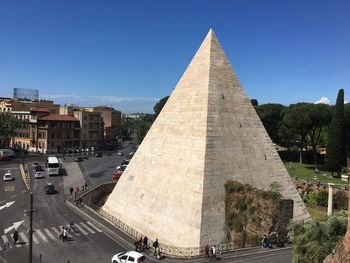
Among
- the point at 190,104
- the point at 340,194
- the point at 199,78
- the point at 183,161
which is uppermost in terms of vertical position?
the point at 199,78

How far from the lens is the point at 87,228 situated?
31250 mm

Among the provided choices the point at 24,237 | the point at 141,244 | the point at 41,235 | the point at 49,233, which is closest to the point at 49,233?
the point at 49,233

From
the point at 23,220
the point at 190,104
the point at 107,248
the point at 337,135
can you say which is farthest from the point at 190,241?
the point at 337,135

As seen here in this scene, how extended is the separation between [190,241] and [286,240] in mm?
7462

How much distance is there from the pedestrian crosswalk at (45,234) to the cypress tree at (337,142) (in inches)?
1566

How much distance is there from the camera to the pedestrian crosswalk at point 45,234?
27.3m

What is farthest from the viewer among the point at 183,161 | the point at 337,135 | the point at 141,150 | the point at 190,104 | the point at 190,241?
the point at 337,135

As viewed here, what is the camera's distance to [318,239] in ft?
58.7

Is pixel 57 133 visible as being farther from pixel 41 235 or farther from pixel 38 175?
pixel 41 235

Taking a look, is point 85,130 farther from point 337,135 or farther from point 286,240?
point 286,240

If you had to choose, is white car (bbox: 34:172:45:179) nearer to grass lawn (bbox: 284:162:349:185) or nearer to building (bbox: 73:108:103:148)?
grass lawn (bbox: 284:162:349:185)

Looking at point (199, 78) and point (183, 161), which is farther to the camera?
point (199, 78)

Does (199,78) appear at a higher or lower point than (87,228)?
higher

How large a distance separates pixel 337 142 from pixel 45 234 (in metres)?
45.0
